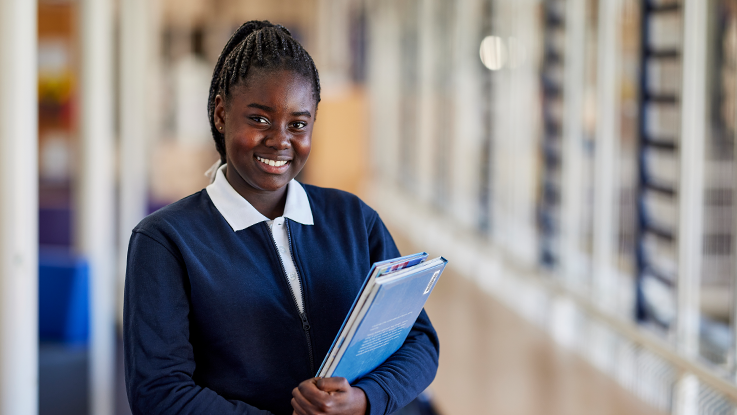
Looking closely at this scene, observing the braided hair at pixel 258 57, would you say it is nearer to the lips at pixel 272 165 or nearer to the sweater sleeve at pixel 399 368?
the lips at pixel 272 165

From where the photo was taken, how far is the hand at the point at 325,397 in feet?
3.58

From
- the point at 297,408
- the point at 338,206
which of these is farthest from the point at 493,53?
the point at 297,408

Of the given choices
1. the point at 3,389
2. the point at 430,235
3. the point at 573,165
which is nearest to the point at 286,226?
the point at 3,389

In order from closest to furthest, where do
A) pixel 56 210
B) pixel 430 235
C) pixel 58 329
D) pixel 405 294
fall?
pixel 405 294 < pixel 58 329 < pixel 56 210 < pixel 430 235

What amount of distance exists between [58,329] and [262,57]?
257 cm

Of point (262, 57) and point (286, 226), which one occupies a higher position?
point (262, 57)

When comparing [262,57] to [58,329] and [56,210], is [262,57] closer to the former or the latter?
[58,329]

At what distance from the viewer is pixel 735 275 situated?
226 cm

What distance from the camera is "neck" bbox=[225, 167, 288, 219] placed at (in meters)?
1.26

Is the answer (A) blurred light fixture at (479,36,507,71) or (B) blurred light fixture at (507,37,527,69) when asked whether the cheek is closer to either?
(B) blurred light fixture at (507,37,527,69)

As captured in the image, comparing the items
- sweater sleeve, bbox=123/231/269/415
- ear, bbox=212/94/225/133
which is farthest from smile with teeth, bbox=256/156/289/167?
sweater sleeve, bbox=123/231/269/415

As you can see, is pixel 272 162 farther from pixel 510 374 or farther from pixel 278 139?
pixel 510 374

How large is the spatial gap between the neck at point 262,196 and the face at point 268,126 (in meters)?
0.04

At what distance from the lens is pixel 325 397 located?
42.8 inches
